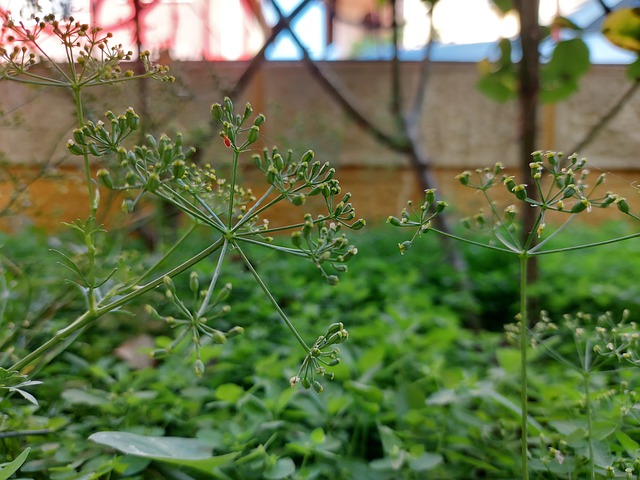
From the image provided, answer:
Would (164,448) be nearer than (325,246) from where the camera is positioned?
No

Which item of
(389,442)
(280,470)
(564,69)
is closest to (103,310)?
(280,470)

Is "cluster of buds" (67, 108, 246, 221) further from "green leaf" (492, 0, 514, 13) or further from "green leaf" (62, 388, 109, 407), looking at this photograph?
"green leaf" (492, 0, 514, 13)

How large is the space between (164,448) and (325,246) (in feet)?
0.97

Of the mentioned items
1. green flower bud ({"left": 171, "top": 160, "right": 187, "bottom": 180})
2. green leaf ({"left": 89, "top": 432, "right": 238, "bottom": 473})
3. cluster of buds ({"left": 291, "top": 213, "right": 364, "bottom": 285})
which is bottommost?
green leaf ({"left": 89, "top": 432, "right": 238, "bottom": 473})

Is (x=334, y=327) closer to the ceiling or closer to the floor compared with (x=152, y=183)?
closer to the floor

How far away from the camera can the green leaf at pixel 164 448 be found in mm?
526

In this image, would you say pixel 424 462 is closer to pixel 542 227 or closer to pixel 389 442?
pixel 389 442

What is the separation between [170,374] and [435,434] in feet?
1.37

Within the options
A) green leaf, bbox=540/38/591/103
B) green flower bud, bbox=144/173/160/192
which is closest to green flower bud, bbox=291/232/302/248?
green flower bud, bbox=144/173/160/192

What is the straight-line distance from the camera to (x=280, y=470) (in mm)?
629

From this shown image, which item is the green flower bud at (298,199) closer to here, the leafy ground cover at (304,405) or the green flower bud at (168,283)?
the green flower bud at (168,283)

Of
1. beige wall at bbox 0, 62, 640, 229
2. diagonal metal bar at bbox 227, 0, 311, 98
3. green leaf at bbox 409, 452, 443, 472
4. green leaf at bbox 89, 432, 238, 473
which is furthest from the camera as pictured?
beige wall at bbox 0, 62, 640, 229

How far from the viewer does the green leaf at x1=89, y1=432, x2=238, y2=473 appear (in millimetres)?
526

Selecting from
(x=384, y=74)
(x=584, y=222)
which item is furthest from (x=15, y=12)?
(x=584, y=222)
